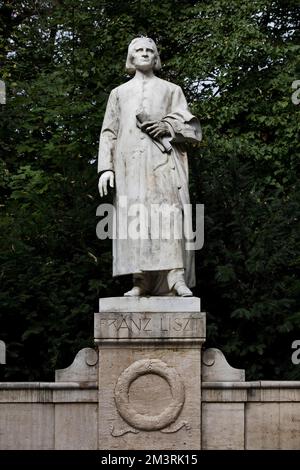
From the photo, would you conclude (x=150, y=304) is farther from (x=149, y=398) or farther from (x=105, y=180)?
(x=105, y=180)

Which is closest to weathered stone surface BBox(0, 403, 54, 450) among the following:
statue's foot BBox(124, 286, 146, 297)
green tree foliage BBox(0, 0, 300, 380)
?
statue's foot BBox(124, 286, 146, 297)

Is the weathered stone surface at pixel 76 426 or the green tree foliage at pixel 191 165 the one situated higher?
the green tree foliage at pixel 191 165

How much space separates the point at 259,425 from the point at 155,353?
1178 millimetres

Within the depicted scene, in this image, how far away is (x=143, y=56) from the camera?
13852 mm

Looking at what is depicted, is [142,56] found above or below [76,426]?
above

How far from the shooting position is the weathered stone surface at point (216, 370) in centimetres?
1326

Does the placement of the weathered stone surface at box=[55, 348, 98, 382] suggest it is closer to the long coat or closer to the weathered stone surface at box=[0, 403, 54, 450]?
the weathered stone surface at box=[0, 403, 54, 450]

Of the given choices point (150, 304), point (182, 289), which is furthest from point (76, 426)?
point (182, 289)

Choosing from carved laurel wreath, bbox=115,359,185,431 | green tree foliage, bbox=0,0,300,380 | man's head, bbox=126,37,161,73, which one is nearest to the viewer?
carved laurel wreath, bbox=115,359,185,431

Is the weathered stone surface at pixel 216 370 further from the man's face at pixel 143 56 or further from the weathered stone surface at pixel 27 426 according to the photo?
the man's face at pixel 143 56

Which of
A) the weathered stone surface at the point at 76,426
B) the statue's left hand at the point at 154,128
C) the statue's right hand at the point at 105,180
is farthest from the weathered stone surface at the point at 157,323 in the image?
the statue's left hand at the point at 154,128

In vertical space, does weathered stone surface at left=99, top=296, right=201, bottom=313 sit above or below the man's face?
below

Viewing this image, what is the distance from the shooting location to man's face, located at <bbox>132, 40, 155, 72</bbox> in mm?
13844

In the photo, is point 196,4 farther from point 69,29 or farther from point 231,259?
point 231,259
